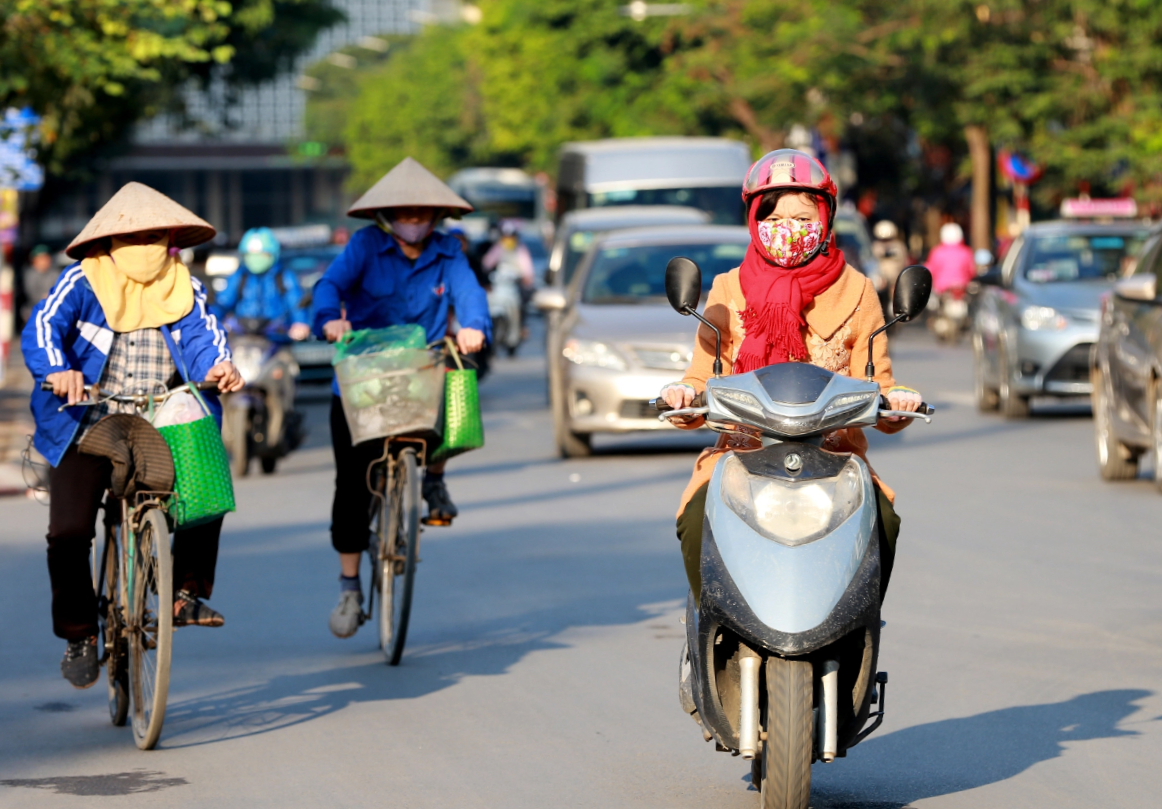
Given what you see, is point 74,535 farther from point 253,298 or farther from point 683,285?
point 253,298

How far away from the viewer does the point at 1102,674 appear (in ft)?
24.3

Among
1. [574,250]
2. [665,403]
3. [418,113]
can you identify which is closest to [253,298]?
[574,250]

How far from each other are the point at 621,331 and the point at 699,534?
1034 cm

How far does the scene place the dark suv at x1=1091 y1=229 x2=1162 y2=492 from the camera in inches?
490

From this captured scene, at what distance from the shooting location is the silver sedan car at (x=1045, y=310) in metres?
17.8

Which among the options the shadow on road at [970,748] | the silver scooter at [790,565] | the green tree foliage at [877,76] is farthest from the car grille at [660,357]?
the green tree foliage at [877,76]

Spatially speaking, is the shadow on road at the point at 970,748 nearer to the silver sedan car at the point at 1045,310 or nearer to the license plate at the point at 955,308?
the silver sedan car at the point at 1045,310

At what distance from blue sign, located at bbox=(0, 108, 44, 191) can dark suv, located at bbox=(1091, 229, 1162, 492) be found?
10.1 metres

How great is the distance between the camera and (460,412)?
26.6ft

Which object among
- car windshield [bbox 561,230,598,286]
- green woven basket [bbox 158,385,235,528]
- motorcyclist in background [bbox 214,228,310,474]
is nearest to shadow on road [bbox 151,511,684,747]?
green woven basket [bbox 158,385,235,528]

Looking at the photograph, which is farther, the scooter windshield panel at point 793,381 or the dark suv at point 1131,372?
the dark suv at point 1131,372

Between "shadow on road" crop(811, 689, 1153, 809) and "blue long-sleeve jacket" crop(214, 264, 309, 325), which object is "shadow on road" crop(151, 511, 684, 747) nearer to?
"shadow on road" crop(811, 689, 1153, 809)

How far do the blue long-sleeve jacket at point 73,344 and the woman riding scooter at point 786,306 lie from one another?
2.09 metres

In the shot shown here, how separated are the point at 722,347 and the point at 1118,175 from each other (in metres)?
33.2
